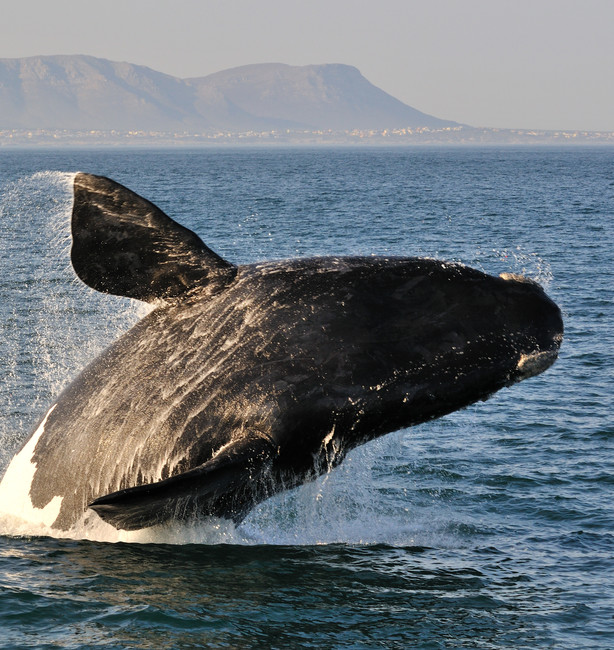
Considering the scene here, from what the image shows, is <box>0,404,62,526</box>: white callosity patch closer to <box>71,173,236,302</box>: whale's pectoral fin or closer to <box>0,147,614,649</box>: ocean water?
<box>0,147,614,649</box>: ocean water

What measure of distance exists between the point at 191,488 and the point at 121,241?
8.41ft

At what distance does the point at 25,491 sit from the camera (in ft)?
30.6

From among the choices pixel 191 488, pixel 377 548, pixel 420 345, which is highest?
pixel 420 345

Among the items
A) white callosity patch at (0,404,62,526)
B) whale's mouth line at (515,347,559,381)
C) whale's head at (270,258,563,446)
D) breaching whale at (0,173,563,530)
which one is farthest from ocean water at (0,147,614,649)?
whale's mouth line at (515,347,559,381)

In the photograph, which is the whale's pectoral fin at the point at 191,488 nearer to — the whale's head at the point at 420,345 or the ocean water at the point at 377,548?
the whale's head at the point at 420,345

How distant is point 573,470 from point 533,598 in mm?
5678

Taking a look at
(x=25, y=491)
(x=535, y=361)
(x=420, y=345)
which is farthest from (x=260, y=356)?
(x=25, y=491)

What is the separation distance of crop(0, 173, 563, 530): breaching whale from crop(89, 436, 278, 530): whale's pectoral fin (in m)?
0.04

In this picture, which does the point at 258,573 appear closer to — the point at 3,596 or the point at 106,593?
the point at 106,593

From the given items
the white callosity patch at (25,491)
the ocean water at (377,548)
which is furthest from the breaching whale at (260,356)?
the ocean water at (377,548)

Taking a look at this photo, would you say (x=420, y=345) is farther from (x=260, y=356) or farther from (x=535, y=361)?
(x=260, y=356)

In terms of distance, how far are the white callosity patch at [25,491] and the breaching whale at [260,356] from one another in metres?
0.16

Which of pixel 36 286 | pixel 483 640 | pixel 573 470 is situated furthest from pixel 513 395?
pixel 36 286

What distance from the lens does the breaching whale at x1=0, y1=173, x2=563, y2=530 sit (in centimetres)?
806
